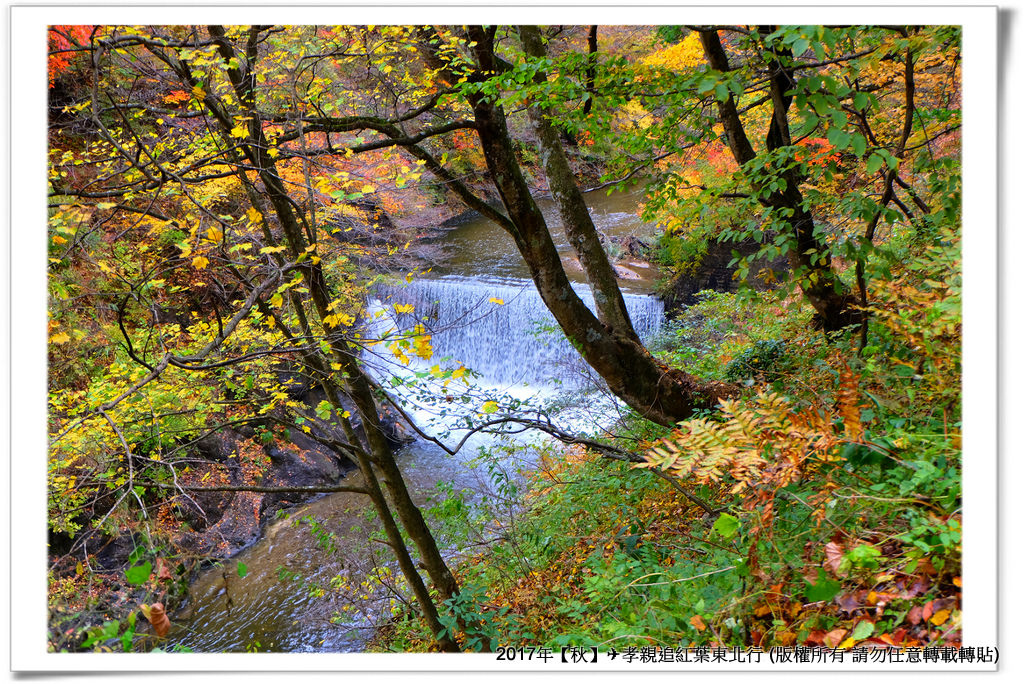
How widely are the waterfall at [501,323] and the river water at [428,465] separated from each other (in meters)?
0.02

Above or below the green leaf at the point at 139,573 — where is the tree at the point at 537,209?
above

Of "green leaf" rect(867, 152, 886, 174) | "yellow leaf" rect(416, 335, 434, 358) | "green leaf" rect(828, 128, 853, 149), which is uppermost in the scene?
"green leaf" rect(828, 128, 853, 149)

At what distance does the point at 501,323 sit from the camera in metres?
10.0

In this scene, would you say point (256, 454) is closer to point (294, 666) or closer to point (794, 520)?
point (294, 666)

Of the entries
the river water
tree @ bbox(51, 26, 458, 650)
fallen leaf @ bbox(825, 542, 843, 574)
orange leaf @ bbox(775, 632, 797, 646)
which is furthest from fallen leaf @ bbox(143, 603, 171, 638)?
fallen leaf @ bbox(825, 542, 843, 574)

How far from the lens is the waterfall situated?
30.9ft

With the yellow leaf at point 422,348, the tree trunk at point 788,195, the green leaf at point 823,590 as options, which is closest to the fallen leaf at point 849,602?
the green leaf at point 823,590

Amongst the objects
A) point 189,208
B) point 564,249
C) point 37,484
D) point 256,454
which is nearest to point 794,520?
point 37,484

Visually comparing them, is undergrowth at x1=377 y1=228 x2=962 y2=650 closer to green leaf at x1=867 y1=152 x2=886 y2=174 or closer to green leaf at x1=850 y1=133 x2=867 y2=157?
green leaf at x1=867 y1=152 x2=886 y2=174

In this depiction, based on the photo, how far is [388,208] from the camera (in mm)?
10297

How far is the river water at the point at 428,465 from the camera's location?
5.31m

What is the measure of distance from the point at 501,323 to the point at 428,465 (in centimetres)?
294

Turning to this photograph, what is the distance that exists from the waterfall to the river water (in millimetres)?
25

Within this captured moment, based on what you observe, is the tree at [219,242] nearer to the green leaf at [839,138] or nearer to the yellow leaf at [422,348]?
the yellow leaf at [422,348]
